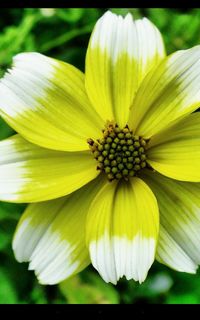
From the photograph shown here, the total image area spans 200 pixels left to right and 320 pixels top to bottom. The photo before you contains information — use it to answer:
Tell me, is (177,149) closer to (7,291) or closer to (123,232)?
(123,232)

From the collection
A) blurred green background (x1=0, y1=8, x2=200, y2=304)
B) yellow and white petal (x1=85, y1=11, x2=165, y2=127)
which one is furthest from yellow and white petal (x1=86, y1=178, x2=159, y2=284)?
blurred green background (x1=0, y1=8, x2=200, y2=304)

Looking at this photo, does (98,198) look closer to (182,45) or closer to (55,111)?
(55,111)

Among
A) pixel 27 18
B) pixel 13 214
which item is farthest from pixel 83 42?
pixel 13 214

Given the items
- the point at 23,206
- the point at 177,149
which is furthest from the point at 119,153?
the point at 23,206

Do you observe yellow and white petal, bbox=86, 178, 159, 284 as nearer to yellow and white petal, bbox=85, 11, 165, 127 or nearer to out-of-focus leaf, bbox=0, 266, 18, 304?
yellow and white petal, bbox=85, 11, 165, 127

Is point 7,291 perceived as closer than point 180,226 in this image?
No

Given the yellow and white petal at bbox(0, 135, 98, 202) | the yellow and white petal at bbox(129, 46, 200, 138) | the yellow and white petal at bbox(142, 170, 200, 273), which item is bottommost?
the yellow and white petal at bbox(142, 170, 200, 273)

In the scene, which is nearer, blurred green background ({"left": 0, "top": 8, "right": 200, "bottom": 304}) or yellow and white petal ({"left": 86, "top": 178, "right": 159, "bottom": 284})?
yellow and white petal ({"left": 86, "top": 178, "right": 159, "bottom": 284})

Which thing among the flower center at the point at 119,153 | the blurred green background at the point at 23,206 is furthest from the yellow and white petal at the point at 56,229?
the blurred green background at the point at 23,206
